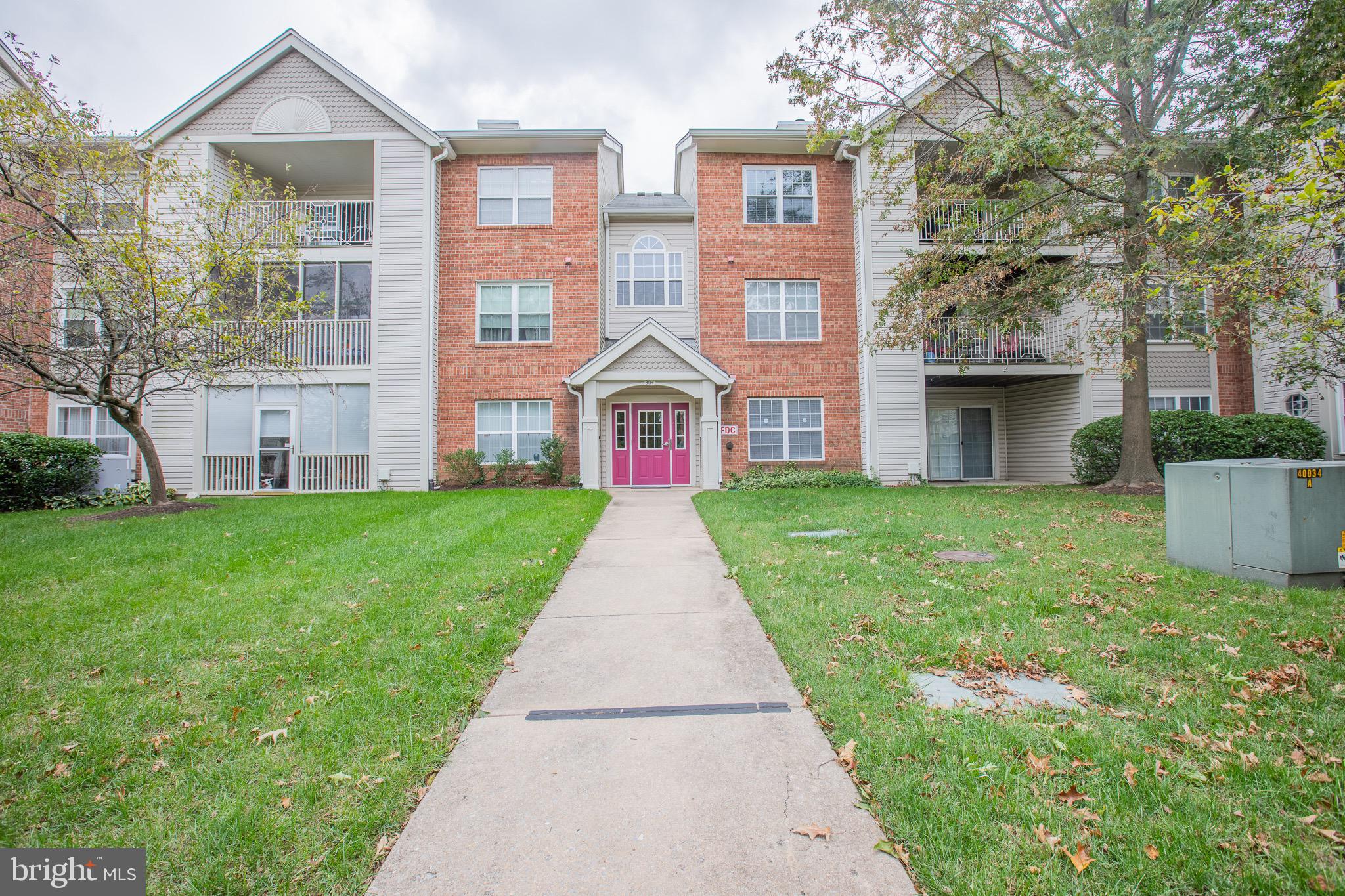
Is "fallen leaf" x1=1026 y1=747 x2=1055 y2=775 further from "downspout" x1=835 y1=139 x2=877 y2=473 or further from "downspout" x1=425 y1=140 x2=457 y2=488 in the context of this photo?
"downspout" x1=425 y1=140 x2=457 y2=488

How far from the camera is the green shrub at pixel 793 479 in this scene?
45.5 feet

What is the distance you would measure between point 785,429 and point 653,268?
5673mm

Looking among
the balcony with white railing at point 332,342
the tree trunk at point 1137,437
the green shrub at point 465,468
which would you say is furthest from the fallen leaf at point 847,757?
the balcony with white railing at point 332,342

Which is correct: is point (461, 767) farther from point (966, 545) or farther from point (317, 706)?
point (966, 545)

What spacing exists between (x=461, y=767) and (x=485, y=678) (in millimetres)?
873

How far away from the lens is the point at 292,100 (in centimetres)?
1452

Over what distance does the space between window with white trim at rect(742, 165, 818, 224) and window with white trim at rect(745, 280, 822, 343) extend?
1708 mm

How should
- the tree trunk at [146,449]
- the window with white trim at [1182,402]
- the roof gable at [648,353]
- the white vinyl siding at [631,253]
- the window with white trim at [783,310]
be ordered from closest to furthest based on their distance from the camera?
the tree trunk at [146,449]
the roof gable at [648,353]
the window with white trim at [1182,402]
the window with white trim at [783,310]
the white vinyl siding at [631,253]

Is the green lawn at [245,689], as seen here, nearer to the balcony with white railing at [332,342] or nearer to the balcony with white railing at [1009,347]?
the balcony with white railing at [332,342]

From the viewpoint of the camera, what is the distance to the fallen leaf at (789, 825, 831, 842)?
81.9 inches

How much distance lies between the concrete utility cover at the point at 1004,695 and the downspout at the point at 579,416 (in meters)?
11.7

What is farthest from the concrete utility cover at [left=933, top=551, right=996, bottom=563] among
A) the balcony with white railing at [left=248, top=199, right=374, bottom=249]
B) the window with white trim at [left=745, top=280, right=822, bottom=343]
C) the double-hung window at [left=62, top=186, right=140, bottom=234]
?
the balcony with white railing at [left=248, top=199, right=374, bottom=249]

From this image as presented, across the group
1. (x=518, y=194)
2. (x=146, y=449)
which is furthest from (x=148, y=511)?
(x=518, y=194)

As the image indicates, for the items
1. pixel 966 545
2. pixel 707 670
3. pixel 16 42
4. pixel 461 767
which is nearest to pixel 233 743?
pixel 461 767
